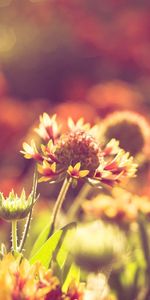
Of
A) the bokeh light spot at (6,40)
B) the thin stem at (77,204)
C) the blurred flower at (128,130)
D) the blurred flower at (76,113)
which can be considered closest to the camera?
the thin stem at (77,204)

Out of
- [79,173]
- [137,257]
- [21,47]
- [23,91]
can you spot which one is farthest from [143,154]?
[21,47]

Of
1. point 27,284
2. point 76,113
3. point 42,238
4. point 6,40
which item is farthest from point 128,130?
point 6,40

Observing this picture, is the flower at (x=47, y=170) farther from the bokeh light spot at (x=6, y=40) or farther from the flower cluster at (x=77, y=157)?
the bokeh light spot at (x=6, y=40)

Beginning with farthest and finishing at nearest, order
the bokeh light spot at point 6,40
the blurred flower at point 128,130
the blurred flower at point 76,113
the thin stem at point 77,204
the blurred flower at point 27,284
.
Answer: the bokeh light spot at point 6,40 → the blurred flower at point 76,113 → the blurred flower at point 128,130 → the thin stem at point 77,204 → the blurred flower at point 27,284

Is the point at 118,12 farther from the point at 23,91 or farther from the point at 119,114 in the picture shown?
the point at 119,114

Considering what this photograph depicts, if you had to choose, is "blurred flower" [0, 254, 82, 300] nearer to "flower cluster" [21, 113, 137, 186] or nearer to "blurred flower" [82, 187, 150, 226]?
"flower cluster" [21, 113, 137, 186]

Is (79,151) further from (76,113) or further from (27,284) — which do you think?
(76,113)

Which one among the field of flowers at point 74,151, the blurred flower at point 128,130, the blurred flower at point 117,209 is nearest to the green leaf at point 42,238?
the field of flowers at point 74,151
